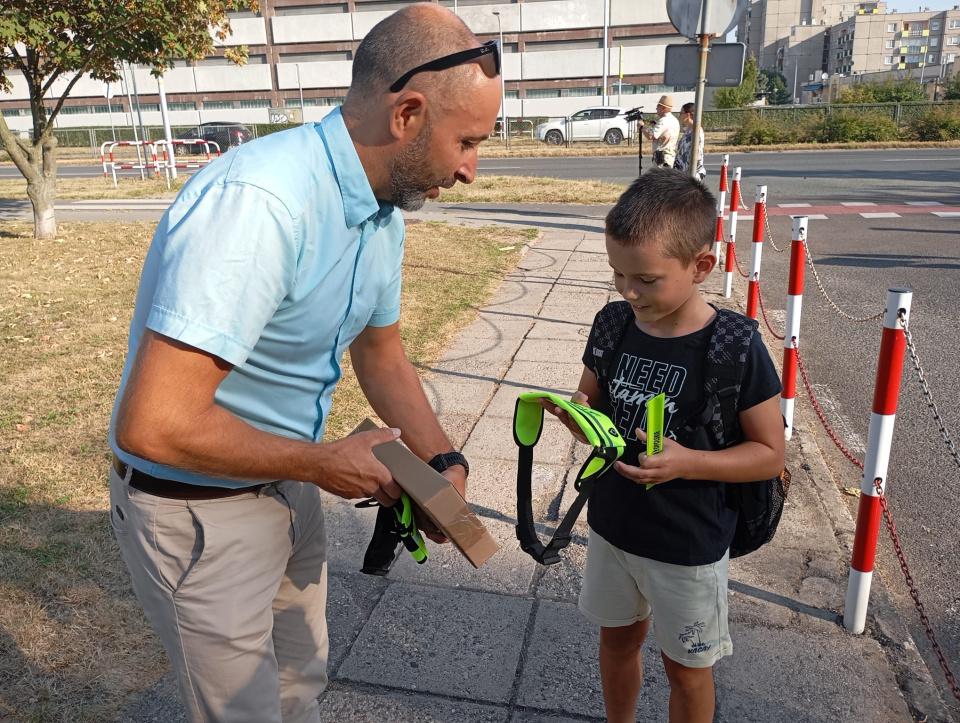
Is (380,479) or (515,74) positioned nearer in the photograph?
(380,479)

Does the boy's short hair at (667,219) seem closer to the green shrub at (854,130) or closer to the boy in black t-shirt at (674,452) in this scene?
the boy in black t-shirt at (674,452)

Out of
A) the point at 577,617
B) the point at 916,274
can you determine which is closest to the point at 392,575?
the point at 577,617

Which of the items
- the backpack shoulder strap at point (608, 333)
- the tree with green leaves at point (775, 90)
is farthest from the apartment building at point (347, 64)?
the backpack shoulder strap at point (608, 333)

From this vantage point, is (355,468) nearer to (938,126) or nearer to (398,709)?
(398,709)

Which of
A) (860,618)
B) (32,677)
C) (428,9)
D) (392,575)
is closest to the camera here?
(428,9)

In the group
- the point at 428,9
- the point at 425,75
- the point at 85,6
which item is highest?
the point at 85,6

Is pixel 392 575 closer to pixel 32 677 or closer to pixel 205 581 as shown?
pixel 32 677

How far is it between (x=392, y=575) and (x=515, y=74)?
55.2 meters

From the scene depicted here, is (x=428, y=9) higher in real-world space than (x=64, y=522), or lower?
higher

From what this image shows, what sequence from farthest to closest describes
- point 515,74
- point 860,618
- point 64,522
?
point 515,74 < point 64,522 < point 860,618

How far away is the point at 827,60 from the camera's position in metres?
119

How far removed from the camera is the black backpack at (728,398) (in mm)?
1846

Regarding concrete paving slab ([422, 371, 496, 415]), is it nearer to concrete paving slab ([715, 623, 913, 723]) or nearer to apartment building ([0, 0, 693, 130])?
concrete paving slab ([715, 623, 913, 723])

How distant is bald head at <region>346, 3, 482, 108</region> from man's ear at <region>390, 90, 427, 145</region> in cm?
2
